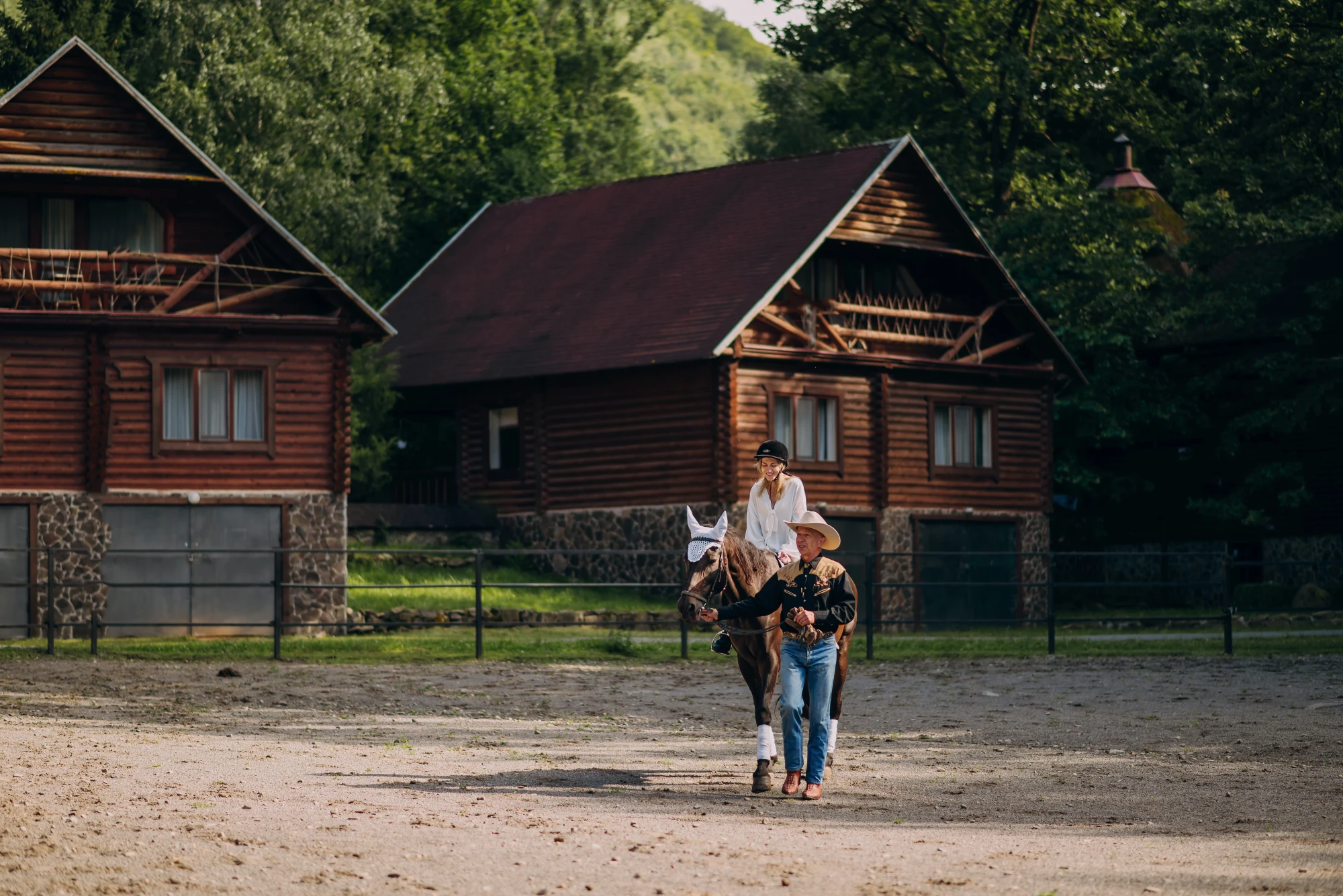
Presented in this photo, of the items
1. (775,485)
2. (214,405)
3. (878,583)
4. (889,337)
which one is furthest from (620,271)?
(775,485)

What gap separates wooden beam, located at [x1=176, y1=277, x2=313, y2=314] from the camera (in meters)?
34.9

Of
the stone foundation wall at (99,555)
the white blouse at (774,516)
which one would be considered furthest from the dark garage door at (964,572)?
the white blouse at (774,516)

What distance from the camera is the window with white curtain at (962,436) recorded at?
141 ft

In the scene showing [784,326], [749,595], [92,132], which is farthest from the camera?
[784,326]

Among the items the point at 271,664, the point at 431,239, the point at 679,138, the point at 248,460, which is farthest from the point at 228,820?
the point at 679,138

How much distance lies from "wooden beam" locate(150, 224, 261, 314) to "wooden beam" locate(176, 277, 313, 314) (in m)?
0.28

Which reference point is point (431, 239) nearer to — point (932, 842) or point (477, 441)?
point (477, 441)

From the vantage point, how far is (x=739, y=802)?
1405cm

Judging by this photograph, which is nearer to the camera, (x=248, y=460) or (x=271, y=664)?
(x=271, y=664)

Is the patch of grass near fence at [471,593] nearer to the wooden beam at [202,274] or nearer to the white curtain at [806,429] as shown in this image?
the white curtain at [806,429]

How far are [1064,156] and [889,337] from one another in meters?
14.1

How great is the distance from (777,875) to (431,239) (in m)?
45.5

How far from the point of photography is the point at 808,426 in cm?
4066

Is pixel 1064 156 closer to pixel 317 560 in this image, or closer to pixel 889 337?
pixel 889 337
